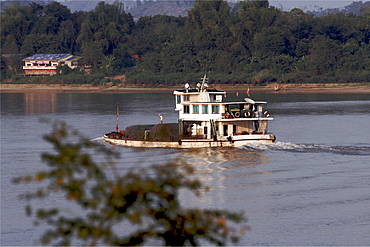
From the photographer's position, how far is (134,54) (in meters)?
179

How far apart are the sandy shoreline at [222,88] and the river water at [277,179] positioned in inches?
2860

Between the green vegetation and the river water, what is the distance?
83.0 metres

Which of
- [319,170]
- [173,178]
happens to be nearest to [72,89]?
[319,170]

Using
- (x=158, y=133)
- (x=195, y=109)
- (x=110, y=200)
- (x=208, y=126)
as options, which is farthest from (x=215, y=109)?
(x=110, y=200)

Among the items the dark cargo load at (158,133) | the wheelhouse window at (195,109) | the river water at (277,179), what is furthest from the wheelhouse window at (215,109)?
the river water at (277,179)

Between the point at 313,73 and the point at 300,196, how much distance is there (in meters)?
122

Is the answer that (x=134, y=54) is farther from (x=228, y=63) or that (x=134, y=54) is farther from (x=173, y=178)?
(x=173, y=178)

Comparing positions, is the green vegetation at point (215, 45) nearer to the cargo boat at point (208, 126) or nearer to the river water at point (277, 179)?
the river water at point (277, 179)

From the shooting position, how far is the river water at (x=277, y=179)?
2756 cm

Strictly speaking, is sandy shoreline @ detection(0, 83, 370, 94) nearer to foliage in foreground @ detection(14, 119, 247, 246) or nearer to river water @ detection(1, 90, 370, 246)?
river water @ detection(1, 90, 370, 246)

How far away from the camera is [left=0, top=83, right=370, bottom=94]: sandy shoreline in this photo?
144 meters

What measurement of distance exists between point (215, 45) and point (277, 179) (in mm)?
133043

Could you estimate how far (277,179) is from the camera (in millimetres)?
38375

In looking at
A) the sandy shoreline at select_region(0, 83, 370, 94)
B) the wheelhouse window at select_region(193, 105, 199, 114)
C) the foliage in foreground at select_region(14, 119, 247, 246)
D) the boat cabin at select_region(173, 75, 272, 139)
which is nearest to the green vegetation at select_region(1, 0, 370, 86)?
the sandy shoreline at select_region(0, 83, 370, 94)
